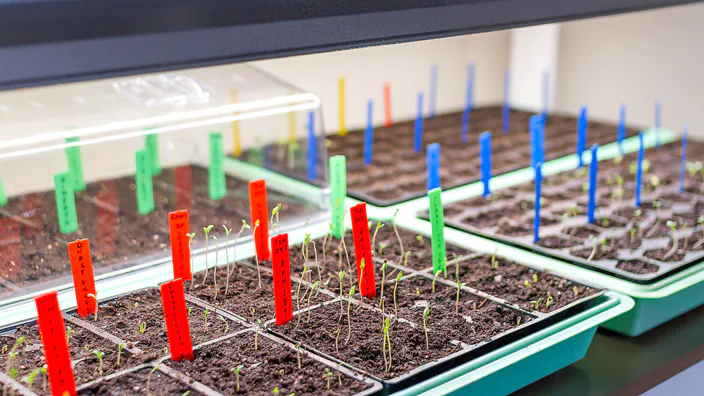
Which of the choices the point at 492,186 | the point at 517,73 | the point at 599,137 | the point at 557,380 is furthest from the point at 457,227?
the point at 517,73

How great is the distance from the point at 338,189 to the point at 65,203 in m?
0.66

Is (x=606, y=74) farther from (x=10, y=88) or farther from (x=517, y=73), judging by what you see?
(x=10, y=88)

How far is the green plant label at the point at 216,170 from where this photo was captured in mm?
2232

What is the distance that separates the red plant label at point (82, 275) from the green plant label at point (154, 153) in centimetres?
76

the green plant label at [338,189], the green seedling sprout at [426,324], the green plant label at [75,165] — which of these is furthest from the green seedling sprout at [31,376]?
the green plant label at [338,189]

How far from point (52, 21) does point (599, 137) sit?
2.62 meters

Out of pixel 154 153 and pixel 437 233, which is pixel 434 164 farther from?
pixel 154 153

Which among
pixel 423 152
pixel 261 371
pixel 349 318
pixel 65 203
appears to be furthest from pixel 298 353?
pixel 423 152

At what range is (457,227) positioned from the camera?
2070 millimetres

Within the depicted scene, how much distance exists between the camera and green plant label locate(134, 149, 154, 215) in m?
2.05

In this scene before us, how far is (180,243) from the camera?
1586mm

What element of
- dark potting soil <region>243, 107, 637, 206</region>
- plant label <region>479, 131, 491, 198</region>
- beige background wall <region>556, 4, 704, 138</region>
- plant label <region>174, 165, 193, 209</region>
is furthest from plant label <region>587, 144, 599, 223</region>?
beige background wall <region>556, 4, 704, 138</region>

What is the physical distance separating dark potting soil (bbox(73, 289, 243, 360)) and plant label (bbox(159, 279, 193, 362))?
0.05 meters

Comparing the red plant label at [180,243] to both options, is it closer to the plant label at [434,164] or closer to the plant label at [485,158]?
the plant label at [434,164]
